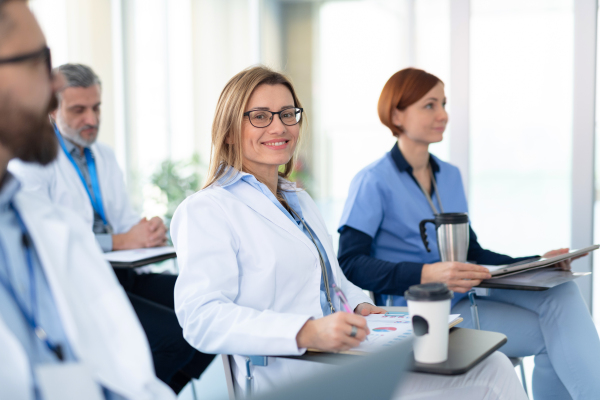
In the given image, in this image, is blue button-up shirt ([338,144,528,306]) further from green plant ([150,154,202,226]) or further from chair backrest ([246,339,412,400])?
green plant ([150,154,202,226])

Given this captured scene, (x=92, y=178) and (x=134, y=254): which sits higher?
(x=92, y=178)

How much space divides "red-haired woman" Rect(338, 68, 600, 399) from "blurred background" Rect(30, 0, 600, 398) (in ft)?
4.54

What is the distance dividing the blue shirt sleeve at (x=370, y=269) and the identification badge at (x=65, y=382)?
4.52ft

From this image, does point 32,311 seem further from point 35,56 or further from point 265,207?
point 265,207

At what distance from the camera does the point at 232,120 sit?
5.80 ft

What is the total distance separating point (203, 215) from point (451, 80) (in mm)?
2862

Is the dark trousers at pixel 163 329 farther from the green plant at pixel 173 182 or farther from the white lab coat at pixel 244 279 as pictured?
the green plant at pixel 173 182

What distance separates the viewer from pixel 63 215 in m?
1.00

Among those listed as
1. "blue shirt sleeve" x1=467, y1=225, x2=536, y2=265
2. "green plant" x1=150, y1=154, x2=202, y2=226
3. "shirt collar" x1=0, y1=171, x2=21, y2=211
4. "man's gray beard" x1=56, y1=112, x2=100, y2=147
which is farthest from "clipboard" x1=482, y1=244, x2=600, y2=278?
"green plant" x1=150, y1=154, x2=202, y2=226

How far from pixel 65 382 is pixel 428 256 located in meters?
1.84

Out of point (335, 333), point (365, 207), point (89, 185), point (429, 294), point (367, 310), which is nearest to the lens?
point (429, 294)

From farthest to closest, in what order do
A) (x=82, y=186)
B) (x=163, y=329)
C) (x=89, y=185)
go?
(x=89, y=185), (x=82, y=186), (x=163, y=329)

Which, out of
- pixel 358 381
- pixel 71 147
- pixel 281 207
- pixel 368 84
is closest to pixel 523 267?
pixel 281 207

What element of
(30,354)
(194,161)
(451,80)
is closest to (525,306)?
(30,354)
